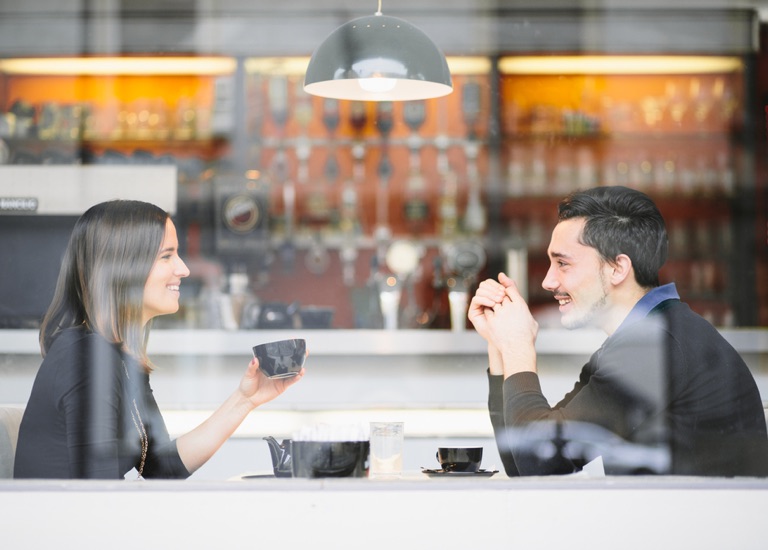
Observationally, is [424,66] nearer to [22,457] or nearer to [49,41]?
[22,457]

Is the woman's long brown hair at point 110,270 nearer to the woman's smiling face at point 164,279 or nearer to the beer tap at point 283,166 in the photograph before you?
the woman's smiling face at point 164,279

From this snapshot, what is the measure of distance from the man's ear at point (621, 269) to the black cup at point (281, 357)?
1.98 feet

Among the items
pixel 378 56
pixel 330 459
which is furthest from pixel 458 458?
pixel 378 56

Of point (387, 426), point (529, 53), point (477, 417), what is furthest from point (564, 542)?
point (529, 53)

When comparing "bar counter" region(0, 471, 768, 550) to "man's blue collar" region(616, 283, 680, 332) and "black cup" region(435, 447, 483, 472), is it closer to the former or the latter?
"man's blue collar" region(616, 283, 680, 332)

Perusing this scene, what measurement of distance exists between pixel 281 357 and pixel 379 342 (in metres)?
2.05

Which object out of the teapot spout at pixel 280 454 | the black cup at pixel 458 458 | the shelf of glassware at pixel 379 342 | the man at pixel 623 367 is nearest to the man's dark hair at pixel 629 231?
the man at pixel 623 367

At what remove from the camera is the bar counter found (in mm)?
1287

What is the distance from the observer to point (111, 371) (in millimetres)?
1685

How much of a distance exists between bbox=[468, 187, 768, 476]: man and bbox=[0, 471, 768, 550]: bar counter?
0.59 ft

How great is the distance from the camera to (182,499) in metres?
1.30

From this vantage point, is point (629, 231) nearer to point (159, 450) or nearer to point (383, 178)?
point (159, 450)

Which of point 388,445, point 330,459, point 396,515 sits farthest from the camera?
point 388,445

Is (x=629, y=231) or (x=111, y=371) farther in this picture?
(x=629, y=231)
